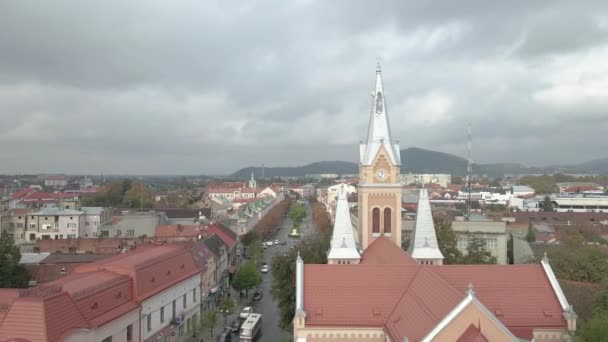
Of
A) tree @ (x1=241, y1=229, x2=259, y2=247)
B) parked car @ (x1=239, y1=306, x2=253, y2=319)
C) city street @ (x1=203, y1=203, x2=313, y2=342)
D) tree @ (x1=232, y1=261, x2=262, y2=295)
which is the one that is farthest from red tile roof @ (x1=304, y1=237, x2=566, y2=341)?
tree @ (x1=241, y1=229, x2=259, y2=247)

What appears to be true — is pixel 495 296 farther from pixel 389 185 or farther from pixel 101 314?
pixel 101 314

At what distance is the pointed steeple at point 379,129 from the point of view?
37312 millimetres

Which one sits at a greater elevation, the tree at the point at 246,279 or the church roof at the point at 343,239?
the church roof at the point at 343,239

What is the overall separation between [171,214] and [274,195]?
93684 millimetres

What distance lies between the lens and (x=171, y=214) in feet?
324

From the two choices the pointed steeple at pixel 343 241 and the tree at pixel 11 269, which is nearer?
the pointed steeple at pixel 343 241

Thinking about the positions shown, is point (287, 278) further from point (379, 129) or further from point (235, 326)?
point (379, 129)

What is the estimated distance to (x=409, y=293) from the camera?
25.2 meters

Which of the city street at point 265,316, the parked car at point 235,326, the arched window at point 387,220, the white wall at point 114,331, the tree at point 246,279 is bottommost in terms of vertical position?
the city street at point 265,316

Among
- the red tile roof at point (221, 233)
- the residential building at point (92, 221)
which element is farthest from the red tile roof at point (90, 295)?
the residential building at point (92, 221)

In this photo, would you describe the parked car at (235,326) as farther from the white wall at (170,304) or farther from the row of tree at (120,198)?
the row of tree at (120,198)

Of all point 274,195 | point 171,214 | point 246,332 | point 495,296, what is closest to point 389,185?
point 495,296

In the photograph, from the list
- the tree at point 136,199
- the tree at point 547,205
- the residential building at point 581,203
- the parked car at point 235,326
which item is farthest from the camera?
the tree at point 136,199

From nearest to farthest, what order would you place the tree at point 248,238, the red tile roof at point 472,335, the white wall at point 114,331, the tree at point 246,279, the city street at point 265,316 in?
the red tile roof at point 472,335 → the white wall at point 114,331 → the city street at point 265,316 → the tree at point 246,279 → the tree at point 248,238
